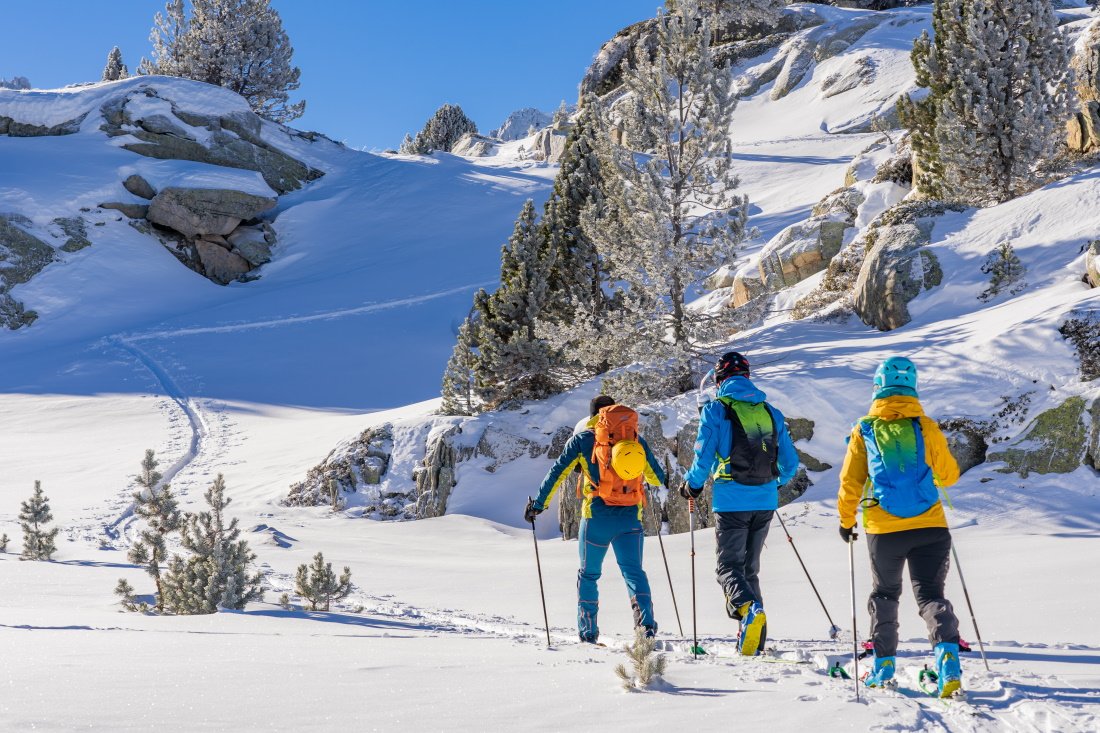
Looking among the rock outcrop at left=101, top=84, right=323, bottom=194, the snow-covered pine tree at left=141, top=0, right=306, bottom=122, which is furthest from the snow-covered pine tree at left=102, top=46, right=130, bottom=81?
the rock outcrop at left=101, top=84, right=323, bottom=194

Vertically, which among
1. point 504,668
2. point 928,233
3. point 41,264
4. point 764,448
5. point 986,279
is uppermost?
point 41,264

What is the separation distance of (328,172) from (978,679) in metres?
44.9

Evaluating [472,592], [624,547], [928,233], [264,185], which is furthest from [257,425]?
[264,185]

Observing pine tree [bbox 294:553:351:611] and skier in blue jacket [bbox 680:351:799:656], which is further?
pine tree [bbox 294:553:351:611]

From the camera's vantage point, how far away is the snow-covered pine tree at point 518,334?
15.0m

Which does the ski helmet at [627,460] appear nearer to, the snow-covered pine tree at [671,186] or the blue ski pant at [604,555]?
the blue ski pant at [604,555]

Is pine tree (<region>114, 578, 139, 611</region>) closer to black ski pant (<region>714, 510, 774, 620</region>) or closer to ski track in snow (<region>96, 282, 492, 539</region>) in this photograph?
black ski pant (<region>714, 510, 774, 620</region>)

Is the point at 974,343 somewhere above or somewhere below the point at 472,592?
above

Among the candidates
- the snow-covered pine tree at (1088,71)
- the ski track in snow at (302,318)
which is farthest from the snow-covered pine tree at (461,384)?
the ski track in snow at (302,318)

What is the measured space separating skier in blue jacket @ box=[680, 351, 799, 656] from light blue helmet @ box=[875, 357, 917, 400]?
1.11 meters

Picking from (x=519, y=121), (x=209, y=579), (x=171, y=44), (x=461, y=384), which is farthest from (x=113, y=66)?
(x=519, y=121)

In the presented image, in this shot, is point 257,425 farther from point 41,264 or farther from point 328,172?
point 328,172

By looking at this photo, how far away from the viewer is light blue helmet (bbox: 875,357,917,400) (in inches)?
166

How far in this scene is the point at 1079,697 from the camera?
11.4 feet
